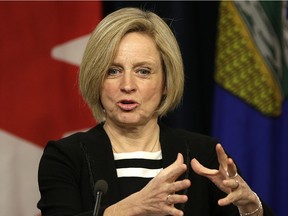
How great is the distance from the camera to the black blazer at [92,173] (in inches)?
73.4

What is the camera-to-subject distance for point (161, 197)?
1.62 metres

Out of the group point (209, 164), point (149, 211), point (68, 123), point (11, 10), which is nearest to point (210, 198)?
point (209, 164)

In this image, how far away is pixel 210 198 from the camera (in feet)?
6.60

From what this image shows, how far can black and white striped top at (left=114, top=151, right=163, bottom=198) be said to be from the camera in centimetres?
197

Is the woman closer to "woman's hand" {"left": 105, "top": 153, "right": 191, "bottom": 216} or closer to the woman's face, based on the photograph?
the woman's face

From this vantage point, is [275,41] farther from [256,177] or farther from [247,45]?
[256,177]

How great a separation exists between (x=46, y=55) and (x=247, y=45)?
899 millimetres

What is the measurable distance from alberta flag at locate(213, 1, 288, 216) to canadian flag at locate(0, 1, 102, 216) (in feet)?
2.05

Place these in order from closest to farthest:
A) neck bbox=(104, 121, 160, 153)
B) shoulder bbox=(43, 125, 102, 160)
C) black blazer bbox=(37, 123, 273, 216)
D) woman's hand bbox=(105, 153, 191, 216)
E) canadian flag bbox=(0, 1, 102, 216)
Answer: woman's hand bbox=(105, 153, 191, 216), black blazer bbox=(37, 123, 273, 216), shoulder bbox=(43, 125, 102, 160), neck bbox=(104, 121, 160, 153), canadian flag bbox=(0, 1, 102, 216)

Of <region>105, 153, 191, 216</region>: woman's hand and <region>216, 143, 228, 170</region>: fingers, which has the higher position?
<region>216, 143, 228, 170</region>: fingers

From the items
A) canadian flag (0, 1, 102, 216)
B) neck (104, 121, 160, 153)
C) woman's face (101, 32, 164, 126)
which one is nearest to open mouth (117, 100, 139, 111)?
woman's face (101, 32, 164, 126)

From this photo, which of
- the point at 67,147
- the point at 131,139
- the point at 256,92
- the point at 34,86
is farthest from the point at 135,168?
the point at 256,92

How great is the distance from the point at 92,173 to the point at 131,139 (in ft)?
0.66

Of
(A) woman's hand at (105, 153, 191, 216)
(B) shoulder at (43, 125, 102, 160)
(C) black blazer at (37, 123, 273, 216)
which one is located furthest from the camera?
(B) shoulder at (43, 125, 102, 160)
